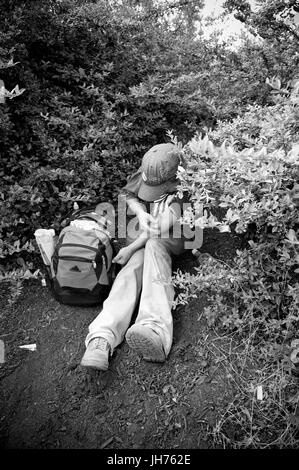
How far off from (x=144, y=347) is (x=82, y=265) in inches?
30.0

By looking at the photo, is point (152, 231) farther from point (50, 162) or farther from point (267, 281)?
point (50, 162)

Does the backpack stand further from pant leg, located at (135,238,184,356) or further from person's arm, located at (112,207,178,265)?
pant leg, located at (135,238,184,356)

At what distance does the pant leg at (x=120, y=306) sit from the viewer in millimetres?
2412

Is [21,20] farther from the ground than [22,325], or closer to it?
farther from the ground

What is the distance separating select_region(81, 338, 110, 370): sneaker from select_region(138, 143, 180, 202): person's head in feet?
3.82

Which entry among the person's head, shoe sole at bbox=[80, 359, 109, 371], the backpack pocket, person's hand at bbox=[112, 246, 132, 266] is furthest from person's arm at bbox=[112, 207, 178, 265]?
shoe sole at bbox=[80, 359, 109, 371]

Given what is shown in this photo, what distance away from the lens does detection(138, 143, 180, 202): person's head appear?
8.80 feet

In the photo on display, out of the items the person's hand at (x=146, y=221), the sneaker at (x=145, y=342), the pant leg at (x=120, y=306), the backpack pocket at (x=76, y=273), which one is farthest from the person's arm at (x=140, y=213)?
the sneaker at (x=145, y=342)

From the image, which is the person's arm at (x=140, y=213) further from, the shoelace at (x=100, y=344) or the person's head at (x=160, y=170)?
the shoelace at (x=100, y=344)

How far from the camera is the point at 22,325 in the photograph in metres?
2.80

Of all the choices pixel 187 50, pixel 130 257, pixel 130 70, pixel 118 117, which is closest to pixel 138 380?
pixel 130 257

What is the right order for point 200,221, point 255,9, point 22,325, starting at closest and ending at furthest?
point 200,221 → point 22,325 → point 255,9

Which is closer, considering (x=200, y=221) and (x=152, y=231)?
(x=200, y=221)

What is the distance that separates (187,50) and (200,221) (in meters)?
2.49
